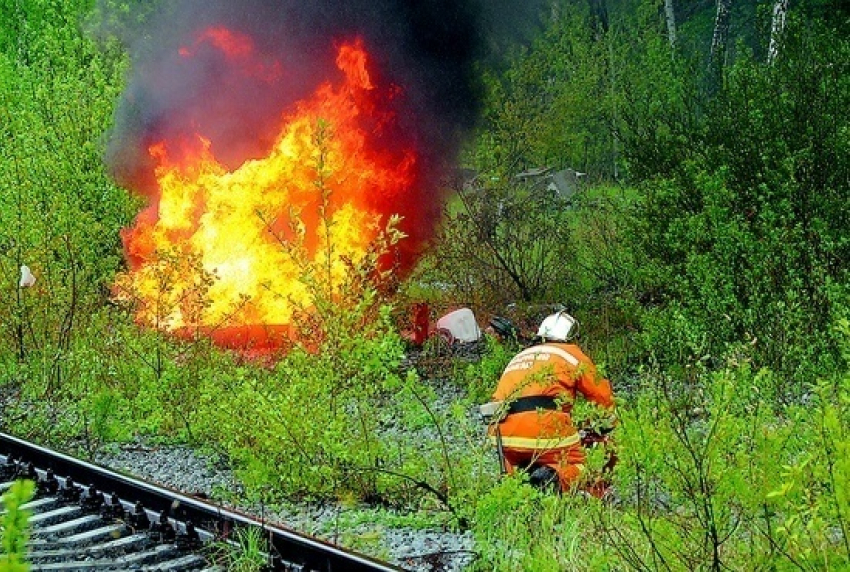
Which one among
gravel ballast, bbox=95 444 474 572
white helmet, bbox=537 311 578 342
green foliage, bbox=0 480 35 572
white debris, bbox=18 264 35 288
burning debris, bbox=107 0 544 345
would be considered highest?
burning debris, bbox=107 0 544 345

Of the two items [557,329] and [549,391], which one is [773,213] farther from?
[549,391]

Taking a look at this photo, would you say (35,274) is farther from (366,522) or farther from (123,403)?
(366,522)

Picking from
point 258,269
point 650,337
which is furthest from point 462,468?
point 258,269

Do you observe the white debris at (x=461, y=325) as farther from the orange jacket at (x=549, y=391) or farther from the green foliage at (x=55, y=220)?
the orange jacket at (x=549, y=391)

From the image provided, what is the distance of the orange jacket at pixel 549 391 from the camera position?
7.07 m

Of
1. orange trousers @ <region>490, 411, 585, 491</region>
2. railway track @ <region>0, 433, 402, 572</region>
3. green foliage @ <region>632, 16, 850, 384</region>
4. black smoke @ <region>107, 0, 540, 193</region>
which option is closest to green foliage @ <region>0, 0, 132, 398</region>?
black smoke @ <region>107, 0, 540, 193</region>

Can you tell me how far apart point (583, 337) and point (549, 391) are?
5.69 meters

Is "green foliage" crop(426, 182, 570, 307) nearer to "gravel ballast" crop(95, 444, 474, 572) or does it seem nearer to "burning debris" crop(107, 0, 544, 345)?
"burning debris" crop(107, 0, 544, 345)

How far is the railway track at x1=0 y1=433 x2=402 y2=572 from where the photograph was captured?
5805 mm

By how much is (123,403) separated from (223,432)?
212 cm

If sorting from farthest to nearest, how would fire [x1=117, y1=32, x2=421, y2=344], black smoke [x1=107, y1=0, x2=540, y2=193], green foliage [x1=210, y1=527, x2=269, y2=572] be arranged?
black smoke [x1=107, y1=0, x2=540, y2=193]
fire [x1=117, y1=32, x2=421, y2=344]
green foliage [x1=210, y1=527, x2=269, y2=572]

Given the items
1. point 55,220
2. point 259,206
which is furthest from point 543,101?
point 55,220

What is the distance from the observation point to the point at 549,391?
7.15 m

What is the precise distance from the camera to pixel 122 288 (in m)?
12.0
